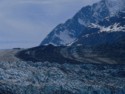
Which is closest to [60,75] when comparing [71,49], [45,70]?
[45,70]

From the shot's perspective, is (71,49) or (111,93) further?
(71,49)

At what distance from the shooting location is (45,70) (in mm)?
80812

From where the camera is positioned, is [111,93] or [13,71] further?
[13,71]

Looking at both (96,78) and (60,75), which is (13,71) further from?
(96,78)

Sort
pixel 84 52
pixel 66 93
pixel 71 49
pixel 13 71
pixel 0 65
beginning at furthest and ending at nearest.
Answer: pixel 71 49
pixel 84 52
pixel 0 65
pixel 13 71
pixel 66 93

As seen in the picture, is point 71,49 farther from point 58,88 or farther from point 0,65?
point 58,88

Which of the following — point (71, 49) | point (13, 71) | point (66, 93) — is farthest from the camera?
point (71, 49)

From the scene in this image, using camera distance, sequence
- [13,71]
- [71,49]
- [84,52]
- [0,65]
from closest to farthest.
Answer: [13,71]
[0,65]
[84,52]
[71,49]

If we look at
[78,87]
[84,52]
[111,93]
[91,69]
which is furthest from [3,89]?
[84,52]

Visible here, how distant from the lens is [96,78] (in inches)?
3108

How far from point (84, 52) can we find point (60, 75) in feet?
138

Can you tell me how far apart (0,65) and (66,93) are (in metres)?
19.4

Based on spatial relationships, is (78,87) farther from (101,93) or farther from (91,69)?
(91,69)

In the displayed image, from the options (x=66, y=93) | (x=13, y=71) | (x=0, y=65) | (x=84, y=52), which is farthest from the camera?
(x=84, y=52)
